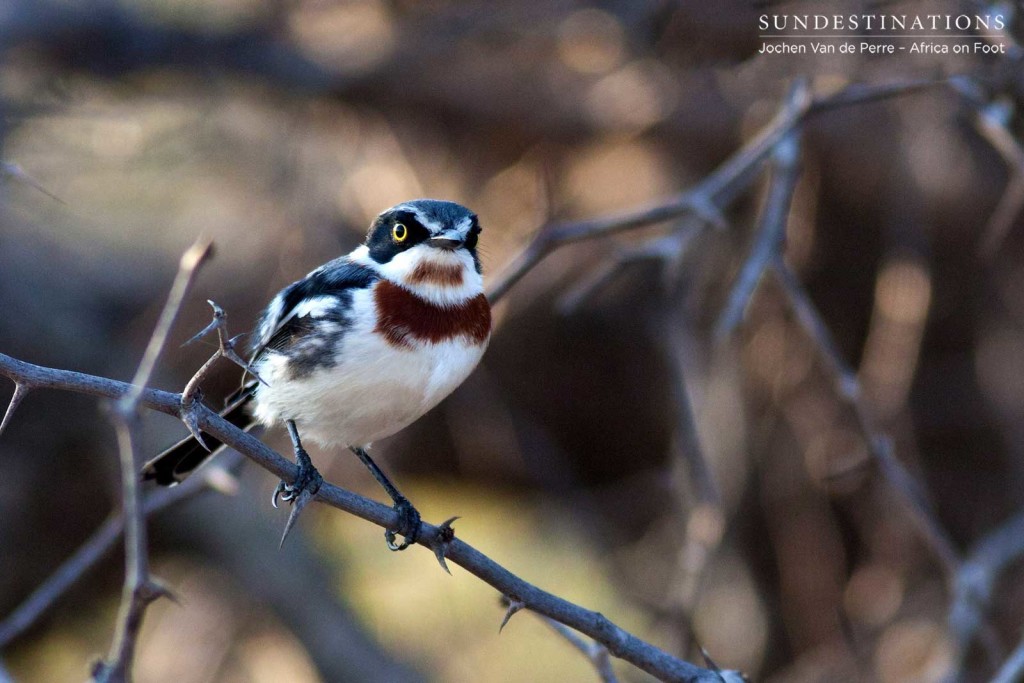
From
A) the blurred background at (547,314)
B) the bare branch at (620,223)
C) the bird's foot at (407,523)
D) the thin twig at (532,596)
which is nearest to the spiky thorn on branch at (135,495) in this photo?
the thin twig at (532,596)

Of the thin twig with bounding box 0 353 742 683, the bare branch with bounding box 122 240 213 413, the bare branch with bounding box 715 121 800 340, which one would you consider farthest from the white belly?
the bare branch with bounding box 122 240 213 413

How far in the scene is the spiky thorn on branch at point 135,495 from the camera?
1.70 meters

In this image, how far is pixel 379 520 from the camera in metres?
2.60

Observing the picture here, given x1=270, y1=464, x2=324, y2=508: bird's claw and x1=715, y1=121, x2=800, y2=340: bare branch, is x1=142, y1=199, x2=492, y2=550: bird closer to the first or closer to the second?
x1=270, y1=464, x2=324, y2=508: bird's claw

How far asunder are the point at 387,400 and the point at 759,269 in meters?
1.55

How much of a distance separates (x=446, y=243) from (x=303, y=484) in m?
0.96

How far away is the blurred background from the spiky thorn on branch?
3741mm

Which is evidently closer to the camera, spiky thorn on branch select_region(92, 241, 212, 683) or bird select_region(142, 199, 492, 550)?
spiky thorn on branch select_region(92, 241, 212, 683)

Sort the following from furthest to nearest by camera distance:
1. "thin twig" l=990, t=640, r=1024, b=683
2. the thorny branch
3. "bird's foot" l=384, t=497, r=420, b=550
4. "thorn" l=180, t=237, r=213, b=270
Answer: "thin twig" l=990, t=640, r=1024, b=683, "bird's foot" l=384, t=497, r=420, b=550, the thorny branch, "thorn" l=180, t=237, r=213, b=270

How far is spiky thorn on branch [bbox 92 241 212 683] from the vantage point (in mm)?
1699

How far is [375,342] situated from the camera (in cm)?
327

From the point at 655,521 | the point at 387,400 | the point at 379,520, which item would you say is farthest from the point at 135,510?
the point at 655,521

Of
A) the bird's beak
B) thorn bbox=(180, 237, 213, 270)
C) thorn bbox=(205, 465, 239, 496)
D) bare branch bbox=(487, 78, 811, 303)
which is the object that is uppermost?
bare branch bbox=(487, 78, 811, 303)

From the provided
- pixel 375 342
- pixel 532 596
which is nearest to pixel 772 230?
pixel 375 342
